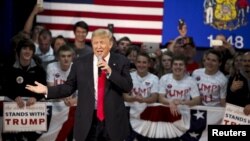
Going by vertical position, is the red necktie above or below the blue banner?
below

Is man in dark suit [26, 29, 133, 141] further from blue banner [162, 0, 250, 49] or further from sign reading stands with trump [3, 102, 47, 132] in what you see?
blue banner [162, 0, 250, 49]

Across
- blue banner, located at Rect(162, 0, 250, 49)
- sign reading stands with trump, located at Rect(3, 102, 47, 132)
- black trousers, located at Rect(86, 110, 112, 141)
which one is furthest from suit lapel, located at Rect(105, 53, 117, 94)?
blue banner, located at Rect(162, 0, 250, 49)

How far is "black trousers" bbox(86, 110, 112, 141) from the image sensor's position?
463 centimetres

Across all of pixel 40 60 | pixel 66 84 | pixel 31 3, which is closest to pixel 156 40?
pixel 31 3

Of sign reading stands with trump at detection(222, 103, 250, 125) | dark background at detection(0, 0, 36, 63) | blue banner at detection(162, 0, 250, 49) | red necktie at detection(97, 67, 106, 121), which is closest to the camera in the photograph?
red necktie at detection(97, 67, 106, 121)

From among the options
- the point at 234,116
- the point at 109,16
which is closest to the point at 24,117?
the point at 234,116

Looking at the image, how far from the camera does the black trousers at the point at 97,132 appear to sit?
4629 mm

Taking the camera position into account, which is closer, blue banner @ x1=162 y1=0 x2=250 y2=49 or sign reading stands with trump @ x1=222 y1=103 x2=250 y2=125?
sign reading stands with trump @ x1=222 y1=103 x2=250 y2=125

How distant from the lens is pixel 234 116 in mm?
6262

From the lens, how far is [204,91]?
21.4 ft

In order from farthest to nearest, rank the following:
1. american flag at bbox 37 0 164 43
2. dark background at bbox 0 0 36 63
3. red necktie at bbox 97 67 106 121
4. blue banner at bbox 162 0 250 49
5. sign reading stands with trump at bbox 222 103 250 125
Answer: american flag at bbox 37 0 164 43 → blue banner at bbox 162 0 250 49 → dark background at bbox 0 0 36 63 → sign reading stands with trump at bbox 222 103 250 125 → red necktie at bbox 97 67 106 121

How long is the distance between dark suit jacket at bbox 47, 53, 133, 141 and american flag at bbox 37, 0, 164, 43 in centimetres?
435

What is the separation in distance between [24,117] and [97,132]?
74.5 inches

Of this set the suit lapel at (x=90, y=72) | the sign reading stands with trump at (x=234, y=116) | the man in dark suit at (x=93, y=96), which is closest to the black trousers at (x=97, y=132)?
the man in dark suit at (x=93, y=96)
